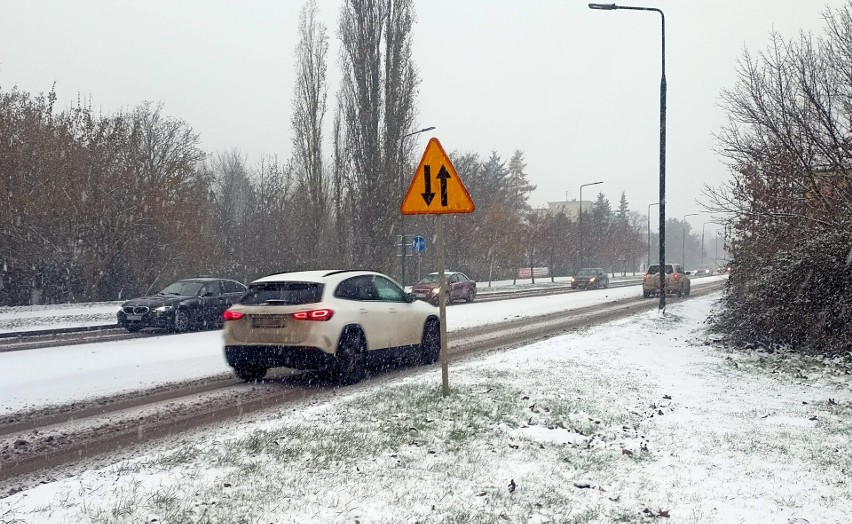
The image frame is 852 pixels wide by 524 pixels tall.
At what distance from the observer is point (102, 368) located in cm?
1098

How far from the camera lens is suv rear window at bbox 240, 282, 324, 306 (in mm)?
9250

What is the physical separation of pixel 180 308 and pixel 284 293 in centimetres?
929

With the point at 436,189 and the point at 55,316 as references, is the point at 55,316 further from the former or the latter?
the point at 436,189

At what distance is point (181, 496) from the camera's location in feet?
13.9

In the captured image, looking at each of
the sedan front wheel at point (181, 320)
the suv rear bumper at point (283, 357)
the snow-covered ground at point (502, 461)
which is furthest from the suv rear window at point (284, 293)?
the sedan front wheel at point (181, 320)

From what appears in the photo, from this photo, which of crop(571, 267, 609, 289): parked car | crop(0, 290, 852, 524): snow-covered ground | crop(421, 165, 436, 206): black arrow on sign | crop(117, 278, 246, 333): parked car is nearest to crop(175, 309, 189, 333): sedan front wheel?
crop(117, 278, 246, 333): parked car

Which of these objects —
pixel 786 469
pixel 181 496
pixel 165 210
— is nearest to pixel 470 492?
pixel 181 496

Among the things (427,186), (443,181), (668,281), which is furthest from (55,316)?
(668,281)

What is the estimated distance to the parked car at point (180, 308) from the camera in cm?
1727

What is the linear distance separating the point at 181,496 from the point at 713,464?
13.5ft

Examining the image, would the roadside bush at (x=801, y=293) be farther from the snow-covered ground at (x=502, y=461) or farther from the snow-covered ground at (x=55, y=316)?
the snow-covered ground at (x=55, y=316)

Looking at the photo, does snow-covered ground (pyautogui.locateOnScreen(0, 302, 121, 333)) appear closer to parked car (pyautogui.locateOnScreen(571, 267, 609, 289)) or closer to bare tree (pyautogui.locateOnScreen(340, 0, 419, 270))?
bare tree (pyautogui.locateOnScreen(340, 0, 419, 270))

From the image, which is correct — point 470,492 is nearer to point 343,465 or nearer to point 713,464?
point 343,465

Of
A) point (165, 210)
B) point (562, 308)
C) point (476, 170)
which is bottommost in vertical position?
point (562, 308)
